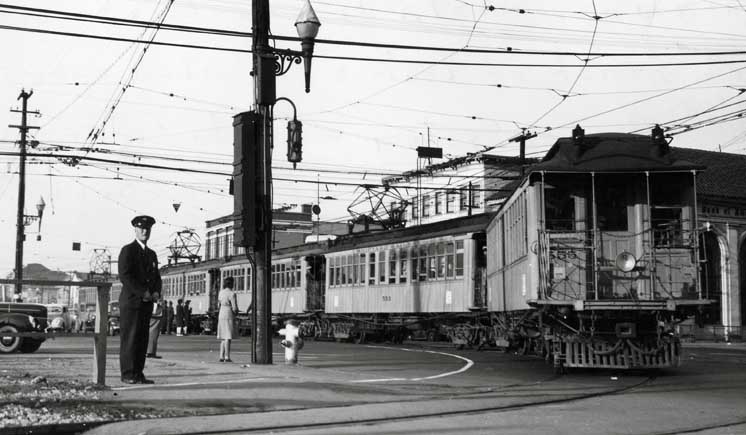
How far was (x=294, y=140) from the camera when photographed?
15727 millimetres

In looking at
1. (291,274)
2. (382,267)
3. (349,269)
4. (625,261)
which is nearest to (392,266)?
(382,267)

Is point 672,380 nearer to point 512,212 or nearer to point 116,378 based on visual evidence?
point 512,212

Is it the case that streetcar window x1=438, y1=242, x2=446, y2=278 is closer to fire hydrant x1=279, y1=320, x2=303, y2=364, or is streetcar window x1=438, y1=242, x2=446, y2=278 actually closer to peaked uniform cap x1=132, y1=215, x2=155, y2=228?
fire hydrant x1=279, y1=320, x2=303, y2=364

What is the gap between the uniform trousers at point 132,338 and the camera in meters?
10.5

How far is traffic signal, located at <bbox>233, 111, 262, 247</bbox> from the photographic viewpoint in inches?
→ 586

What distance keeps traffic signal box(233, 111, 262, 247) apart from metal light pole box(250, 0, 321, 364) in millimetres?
75

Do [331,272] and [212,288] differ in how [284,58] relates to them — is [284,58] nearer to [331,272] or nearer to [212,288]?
[331,272]

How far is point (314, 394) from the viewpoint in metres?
9.94

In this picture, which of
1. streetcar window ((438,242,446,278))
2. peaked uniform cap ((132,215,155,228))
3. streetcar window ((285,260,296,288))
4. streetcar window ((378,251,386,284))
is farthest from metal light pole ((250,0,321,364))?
streetcar window ((285,260,296,288))

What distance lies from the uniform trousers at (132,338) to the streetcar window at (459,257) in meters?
15.9

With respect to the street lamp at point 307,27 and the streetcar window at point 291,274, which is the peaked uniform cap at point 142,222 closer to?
the street lamp at point 307,27

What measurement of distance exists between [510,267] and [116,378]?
9.66 m

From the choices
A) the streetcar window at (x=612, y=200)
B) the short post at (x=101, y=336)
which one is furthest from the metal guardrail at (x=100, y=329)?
the streetcar window at (x=612, y=200)

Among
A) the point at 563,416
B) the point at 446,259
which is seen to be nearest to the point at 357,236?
the point at 446,259
